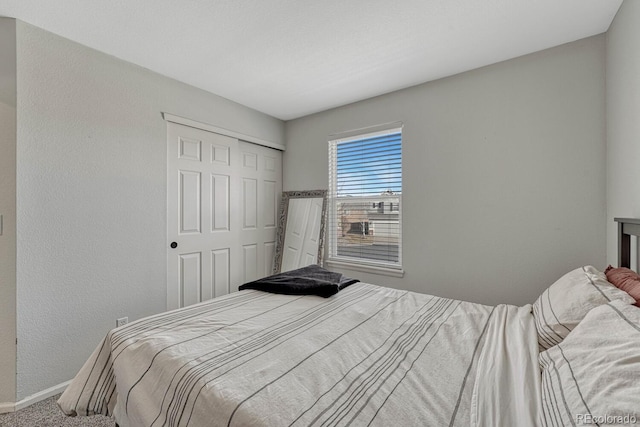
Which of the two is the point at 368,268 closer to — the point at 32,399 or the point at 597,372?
the point at 597,372

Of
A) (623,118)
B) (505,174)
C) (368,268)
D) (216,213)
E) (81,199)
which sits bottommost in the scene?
(368,268)

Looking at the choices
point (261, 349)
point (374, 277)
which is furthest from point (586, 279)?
point (374, 277)

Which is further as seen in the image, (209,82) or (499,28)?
(209,82)

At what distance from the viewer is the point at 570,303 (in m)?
1.16

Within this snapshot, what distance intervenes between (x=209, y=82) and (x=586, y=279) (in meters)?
3.08

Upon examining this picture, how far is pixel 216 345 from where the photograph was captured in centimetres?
116

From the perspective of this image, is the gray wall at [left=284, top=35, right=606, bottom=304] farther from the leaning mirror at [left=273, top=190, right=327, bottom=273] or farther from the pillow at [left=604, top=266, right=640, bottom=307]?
the leaning mirror at [left=273, top=190, right=327, bottom=273]

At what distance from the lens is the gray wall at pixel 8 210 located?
1.73 metres

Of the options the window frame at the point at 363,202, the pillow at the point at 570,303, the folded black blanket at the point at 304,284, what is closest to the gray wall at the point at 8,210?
the folded black blanket at the point at 304,284

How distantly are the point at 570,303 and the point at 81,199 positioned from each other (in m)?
2.98

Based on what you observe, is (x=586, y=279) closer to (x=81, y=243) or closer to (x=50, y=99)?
(x=81, y=243)

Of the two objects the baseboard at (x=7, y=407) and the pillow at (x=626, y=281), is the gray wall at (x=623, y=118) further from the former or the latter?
the baseboard at (x=7, y=407)

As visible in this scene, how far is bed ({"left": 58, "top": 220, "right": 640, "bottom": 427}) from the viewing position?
75 centimetres

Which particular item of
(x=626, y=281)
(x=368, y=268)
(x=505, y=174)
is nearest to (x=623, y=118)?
(x=505, y=174)
